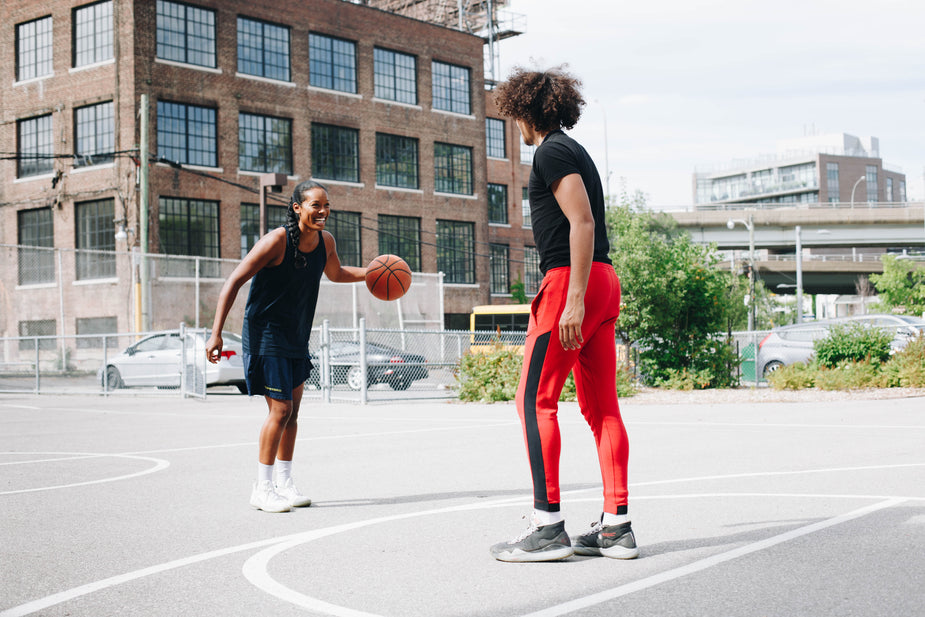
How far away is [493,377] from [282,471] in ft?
41.3

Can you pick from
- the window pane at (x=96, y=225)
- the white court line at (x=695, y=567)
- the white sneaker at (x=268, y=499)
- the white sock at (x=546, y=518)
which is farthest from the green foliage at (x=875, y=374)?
the window pane at (x=96, y=225)

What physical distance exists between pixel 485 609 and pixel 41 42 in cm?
3943

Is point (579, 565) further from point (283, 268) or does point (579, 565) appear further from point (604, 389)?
point (283, 268)

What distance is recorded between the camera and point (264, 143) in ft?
130

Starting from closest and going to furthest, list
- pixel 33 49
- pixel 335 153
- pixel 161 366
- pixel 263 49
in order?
pixel 161 366 < pixel 33 49 < pixel 263 49 < pixel 335 153

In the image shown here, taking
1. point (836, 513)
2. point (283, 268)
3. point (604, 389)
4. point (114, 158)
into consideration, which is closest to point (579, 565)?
point (604, 389)

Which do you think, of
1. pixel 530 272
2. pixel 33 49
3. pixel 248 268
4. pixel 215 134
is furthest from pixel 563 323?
pixel 530 272

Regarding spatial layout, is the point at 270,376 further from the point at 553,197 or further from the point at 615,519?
the point at 615,519

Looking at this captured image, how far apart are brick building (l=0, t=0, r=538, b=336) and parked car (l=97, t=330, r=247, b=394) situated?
23.3 ft

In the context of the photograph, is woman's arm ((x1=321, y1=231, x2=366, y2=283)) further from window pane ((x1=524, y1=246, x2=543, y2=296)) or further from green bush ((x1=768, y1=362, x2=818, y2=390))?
window pane ((x1=524, y1=246, x2=543, y2=296))

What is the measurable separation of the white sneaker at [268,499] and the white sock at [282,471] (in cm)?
17

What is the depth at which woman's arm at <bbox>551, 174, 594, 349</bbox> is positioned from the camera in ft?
14.8

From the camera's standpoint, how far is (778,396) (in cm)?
1798

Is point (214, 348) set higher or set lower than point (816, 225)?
lower
